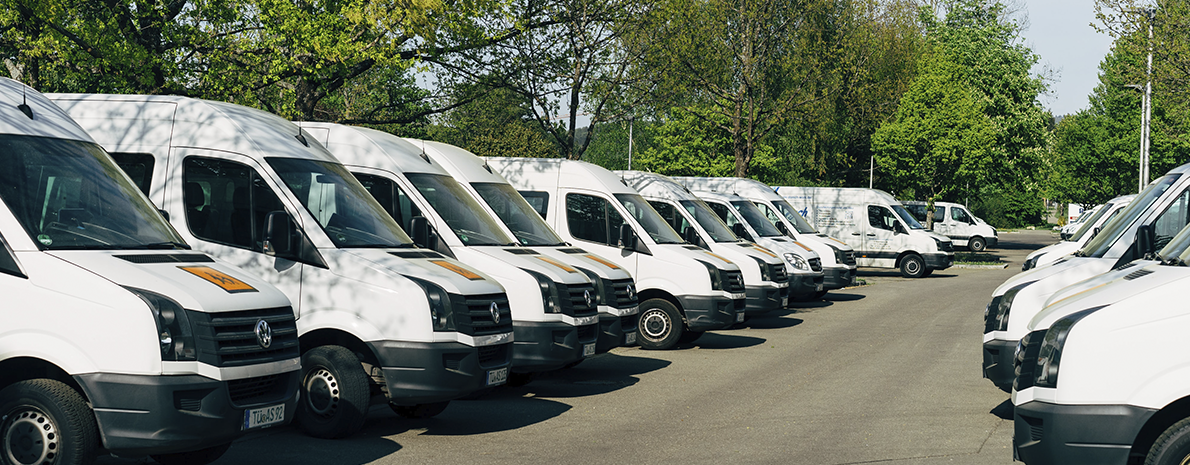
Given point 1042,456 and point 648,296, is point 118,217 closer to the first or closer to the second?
point 1042,456

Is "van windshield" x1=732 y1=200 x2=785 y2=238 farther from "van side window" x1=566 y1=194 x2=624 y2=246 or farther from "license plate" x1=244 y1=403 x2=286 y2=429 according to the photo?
"license plate" x1=244 y1=403 x2=286 y2=429

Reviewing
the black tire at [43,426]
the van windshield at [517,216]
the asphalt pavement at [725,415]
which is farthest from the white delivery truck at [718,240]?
the black tire at [43,426]

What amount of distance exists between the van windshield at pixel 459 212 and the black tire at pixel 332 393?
2599 millimetres

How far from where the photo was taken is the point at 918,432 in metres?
8.71

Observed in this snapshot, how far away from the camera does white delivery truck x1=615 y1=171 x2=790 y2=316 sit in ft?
52.0

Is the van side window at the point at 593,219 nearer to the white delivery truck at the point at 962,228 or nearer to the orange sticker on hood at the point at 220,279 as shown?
the orange sticker on hood at the point at 220,279

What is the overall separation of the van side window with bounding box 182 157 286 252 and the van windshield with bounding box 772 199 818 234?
1610cm

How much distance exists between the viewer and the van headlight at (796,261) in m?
19.3

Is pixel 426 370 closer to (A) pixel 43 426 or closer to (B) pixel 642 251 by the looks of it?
(A) pixel 43 426

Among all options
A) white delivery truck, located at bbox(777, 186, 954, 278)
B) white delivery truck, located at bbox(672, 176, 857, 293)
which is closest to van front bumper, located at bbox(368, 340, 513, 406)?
white delivery truck, located at bbox(672, 176, 857, 293)

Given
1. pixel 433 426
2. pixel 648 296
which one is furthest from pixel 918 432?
pixel 648 296

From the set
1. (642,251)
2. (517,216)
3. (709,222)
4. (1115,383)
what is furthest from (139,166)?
(709,222)

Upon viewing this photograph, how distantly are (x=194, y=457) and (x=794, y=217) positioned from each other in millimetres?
18604

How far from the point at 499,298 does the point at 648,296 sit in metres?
5.74
